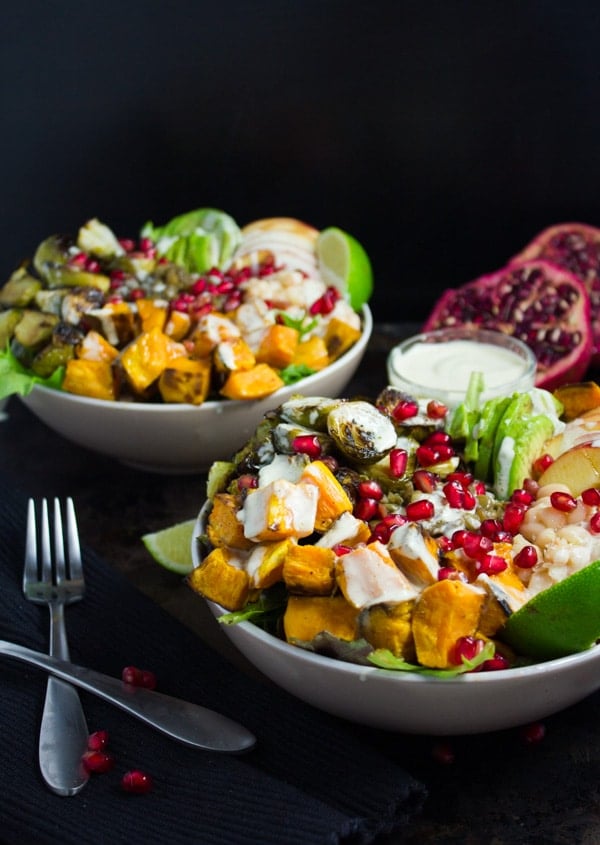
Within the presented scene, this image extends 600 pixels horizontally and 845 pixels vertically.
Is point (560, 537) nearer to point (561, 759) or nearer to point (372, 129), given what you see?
point (561, 759)

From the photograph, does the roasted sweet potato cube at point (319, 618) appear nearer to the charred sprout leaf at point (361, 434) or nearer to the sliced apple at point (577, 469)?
the charred sprout leaf at point (361, 434)

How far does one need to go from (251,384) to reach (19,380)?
0.72 metres

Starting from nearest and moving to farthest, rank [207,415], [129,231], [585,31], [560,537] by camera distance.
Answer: [560,537]
[207,415]
[585,31]
[129,231]

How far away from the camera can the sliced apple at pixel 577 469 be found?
2381 millimetres

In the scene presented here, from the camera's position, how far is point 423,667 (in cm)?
201

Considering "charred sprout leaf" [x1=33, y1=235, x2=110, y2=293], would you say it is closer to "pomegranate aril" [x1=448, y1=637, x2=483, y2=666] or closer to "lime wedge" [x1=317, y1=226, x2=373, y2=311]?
"lime wedge" [x1=317, y1=226, x2=373, y2=311]

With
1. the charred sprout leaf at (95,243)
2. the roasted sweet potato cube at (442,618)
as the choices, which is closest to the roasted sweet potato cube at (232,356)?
the charred sprout leaf at (95,243)

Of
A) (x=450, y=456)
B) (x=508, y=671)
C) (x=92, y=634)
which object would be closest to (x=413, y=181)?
(x=450, y=456)

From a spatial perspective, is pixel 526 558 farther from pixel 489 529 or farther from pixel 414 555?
pixel 414 555

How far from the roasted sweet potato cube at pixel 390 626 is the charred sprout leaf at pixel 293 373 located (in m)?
1.34

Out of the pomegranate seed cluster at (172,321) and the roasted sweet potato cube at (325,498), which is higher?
the roasted sweet potato cube at (325,498)

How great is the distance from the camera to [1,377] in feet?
10.7

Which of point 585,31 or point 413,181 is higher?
point 585,31

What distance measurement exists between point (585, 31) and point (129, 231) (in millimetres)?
2203
